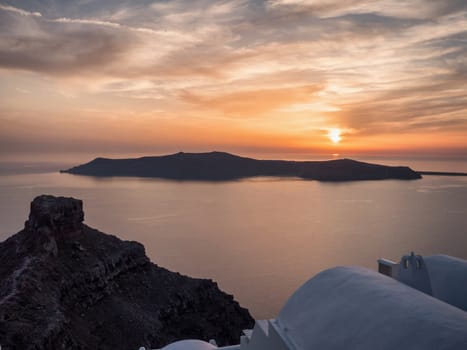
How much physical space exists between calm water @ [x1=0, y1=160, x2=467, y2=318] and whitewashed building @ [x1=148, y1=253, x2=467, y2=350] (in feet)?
134

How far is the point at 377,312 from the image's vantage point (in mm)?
9922

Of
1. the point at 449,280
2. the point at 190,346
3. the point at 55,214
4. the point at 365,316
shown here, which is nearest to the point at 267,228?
the point at 55,214

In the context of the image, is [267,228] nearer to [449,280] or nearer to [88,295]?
[88,295]

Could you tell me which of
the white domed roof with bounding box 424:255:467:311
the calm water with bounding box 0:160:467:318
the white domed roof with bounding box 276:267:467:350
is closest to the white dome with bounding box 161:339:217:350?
the white domed roof with bounding box 276:267:467:350

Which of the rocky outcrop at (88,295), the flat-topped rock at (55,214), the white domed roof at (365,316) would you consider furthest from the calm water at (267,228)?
the white domed roof at (365,316)

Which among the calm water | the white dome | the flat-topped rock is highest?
the flat-topped rock

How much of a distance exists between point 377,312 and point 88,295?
29566mm

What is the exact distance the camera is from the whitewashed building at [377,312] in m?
8.73

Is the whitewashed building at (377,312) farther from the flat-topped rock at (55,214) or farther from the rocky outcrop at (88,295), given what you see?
the flat-topped rock at (55,214)

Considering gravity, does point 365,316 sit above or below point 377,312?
below

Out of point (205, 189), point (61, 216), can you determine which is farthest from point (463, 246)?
point (205, 189)

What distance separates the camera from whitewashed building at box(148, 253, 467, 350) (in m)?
8.73

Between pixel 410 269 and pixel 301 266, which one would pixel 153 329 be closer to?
pixel 410 269

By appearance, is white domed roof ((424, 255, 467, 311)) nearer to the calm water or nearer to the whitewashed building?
the whitewashed building
